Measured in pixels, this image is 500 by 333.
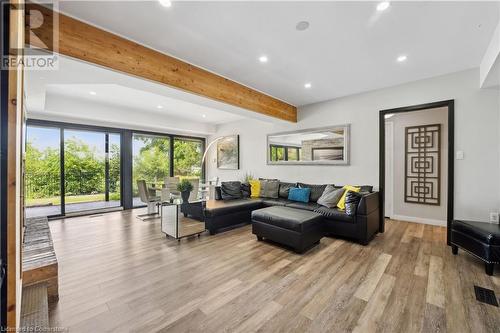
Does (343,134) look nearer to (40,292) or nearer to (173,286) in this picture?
(173,286)

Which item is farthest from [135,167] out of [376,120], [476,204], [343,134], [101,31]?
[476,204]

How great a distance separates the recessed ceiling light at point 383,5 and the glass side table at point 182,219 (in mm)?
3579

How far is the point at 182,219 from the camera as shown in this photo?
3.90 meters

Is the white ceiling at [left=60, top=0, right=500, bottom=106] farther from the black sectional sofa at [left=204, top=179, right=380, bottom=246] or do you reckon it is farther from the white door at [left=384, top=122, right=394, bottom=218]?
the black sectional sofa at [left=204, top=179, right=380, bottom=246]

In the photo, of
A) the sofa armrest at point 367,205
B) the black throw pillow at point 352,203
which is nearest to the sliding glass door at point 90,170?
the black throw pillow at point 352,203

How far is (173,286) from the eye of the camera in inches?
86.8

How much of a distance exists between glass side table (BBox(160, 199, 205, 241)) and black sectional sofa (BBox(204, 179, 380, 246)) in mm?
170

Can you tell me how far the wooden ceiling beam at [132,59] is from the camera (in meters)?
2.03

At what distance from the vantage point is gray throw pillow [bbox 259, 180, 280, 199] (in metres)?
5.12

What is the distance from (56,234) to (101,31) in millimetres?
3581

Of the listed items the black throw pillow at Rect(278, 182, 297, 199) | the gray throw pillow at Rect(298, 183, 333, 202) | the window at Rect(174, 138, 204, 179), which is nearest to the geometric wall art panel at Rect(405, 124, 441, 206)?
the gray throw pillow at Rect(298, 183, 333, 202)

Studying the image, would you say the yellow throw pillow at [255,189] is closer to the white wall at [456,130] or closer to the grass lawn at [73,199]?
the white wall at [456,130]

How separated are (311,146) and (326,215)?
1.89m

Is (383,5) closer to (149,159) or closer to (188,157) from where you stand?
(149,159)
